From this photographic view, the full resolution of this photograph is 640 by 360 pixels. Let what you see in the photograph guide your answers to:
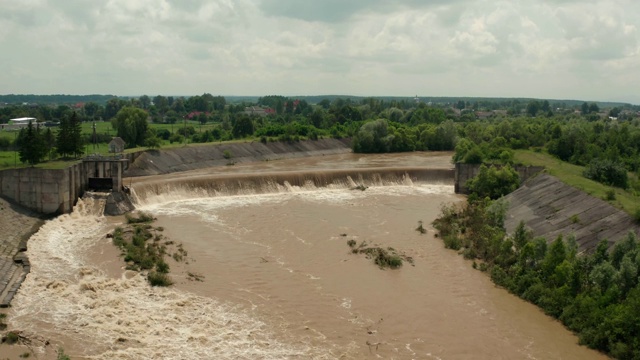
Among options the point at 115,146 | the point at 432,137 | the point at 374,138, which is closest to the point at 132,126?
the point at 115,146

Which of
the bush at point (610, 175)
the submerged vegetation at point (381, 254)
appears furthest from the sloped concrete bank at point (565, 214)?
the submerged vegetation at point (381, 254)

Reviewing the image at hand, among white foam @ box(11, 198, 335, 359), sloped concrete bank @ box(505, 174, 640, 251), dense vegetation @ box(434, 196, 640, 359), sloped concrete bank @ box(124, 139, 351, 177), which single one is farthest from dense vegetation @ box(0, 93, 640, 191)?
white foam @ box(11, 198, 335, 359)

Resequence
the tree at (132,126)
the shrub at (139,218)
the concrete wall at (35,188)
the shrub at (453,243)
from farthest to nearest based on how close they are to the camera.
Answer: the tree at (132,126)
the concrete wall at (35,188)
the shrub at (139,218)
the shrub at (453,243)

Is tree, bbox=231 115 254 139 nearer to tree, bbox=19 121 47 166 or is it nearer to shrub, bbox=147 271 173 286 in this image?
tree, bbox=19 121 47 166

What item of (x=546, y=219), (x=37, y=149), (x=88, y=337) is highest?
(x=37, y=149)

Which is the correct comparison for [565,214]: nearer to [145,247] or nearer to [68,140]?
[145,247]

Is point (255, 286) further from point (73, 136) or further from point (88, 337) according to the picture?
point (73, 136)

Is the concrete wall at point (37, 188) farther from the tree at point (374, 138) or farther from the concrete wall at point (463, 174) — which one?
the tree at point (374, 138)

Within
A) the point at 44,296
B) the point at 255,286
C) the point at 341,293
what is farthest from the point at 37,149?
the point at 341,293
